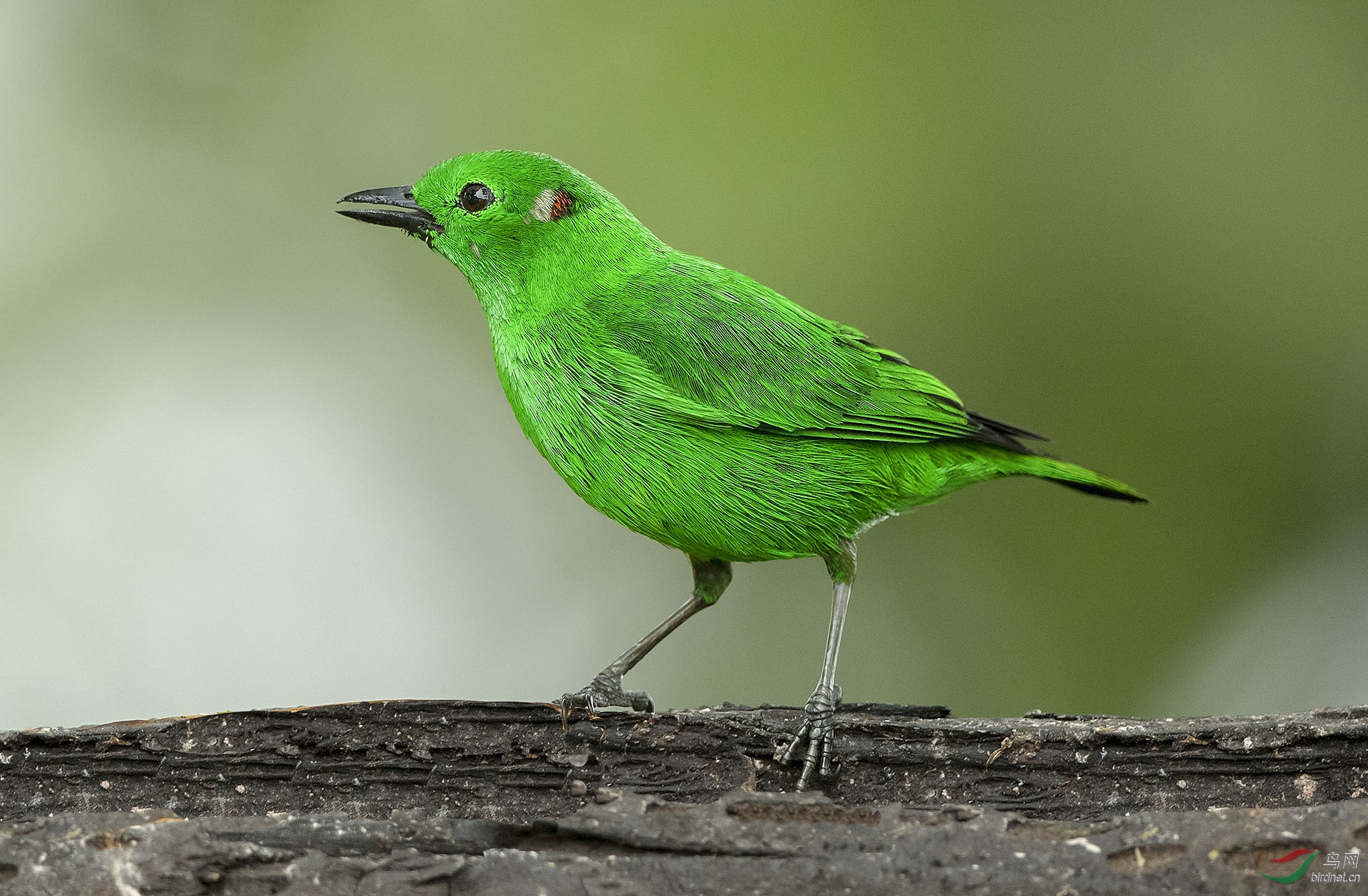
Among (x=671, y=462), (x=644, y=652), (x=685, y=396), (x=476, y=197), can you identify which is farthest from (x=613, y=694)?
(x=476, y=197)

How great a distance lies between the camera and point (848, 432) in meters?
4.07

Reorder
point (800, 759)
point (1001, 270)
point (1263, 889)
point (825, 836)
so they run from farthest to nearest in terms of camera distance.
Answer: point (1001, 270)
point (800, 759)
point (825, 836)
point (1263, 889)

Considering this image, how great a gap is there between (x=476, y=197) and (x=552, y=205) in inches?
10.5

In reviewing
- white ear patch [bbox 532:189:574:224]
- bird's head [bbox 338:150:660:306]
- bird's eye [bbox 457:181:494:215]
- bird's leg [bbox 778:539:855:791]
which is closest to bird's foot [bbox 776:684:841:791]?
bird's leg [bbox 778:539:855:791]

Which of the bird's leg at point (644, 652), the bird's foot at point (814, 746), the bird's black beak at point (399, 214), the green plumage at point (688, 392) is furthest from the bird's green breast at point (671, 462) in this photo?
the bird's foot at point (814, 746)

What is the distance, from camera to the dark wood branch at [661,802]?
2.31 meters

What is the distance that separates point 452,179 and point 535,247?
0.38 m

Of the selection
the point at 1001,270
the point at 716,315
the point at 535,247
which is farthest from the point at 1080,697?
the point at 535,247

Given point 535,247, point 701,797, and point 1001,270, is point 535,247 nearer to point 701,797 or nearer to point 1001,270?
point 701,797

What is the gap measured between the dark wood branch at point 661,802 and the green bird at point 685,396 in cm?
44

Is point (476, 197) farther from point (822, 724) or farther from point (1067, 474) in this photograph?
point (1067, 474)

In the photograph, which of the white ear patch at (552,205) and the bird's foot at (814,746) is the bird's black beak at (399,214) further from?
the bird's foot at (814,746)

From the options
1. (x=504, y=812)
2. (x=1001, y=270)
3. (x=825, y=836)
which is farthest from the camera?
(x=1001, y=270)

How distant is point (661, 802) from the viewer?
2.56m
